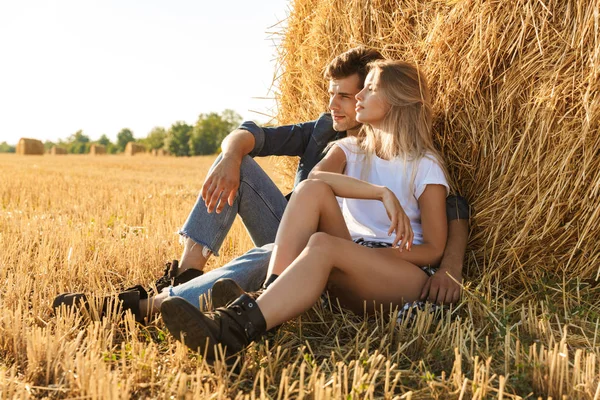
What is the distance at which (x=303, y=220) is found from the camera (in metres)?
2.44

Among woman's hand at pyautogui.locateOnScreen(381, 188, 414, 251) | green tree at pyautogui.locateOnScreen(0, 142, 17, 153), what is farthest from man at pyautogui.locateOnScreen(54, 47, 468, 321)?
green tree at pyautogui.locateOnScreen(0, 142, 17, 153)

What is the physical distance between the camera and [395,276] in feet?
7.95

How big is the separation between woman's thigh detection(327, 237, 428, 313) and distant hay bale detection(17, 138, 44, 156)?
22.9 metres

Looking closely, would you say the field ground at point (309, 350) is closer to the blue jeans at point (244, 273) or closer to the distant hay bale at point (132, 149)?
the blue jeans at point (244, 273)

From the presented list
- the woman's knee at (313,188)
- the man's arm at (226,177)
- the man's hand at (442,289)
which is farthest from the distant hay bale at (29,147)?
the man's hand at (442,289)

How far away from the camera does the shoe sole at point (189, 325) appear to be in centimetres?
194

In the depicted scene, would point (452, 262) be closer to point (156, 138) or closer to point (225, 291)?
point (225, 291)

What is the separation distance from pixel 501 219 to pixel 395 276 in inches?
25.8

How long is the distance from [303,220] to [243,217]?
0.78m

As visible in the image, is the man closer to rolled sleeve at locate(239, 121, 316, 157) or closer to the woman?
rolled sleeve at locate(239, 121, 316, 157)

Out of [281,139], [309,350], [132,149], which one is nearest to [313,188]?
[309,350]

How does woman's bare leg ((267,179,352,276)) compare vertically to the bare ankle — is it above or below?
above

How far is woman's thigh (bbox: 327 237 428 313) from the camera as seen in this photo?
2309 mm

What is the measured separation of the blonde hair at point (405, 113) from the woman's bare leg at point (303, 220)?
17.9 inches
